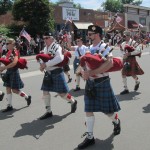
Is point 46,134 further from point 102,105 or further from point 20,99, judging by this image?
point 20,99

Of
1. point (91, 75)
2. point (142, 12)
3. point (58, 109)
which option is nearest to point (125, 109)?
point (58, 109)

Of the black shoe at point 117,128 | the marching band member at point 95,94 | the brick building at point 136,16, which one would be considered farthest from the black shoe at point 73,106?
the brick building at point 136,16

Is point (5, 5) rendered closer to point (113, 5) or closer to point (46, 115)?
point (46, 115)

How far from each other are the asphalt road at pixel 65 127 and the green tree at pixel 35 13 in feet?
58.5

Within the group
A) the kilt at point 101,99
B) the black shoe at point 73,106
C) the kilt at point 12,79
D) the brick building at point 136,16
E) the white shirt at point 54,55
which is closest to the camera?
the kilt at point 101,99

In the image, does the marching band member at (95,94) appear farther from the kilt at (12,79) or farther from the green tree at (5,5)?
the green tree at (5,5)

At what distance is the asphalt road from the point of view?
4.87 meters

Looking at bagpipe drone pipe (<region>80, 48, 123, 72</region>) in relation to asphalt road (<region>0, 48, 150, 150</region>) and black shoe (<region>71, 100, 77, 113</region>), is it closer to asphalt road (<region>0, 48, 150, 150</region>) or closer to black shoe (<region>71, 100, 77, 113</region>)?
asphalt road (<region>0, 48, 150, 150</region>)

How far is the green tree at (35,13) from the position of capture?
82.9ft

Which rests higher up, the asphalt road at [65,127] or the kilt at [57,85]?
the kilt at [57,85]

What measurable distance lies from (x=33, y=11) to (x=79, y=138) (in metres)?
21.4

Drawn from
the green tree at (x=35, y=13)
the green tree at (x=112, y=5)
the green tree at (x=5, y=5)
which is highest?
the green tree at (x=112, y=5)

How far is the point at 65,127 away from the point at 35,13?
819 inches

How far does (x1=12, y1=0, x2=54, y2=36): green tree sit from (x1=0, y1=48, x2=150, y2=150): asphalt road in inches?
702
